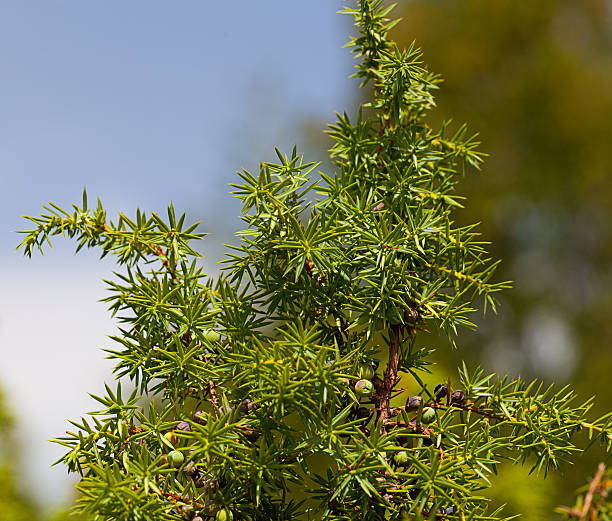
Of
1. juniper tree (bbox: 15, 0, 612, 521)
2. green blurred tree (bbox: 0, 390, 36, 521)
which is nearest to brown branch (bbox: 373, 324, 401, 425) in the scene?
juniper tree (bbox: 15, 0, 612, 521)

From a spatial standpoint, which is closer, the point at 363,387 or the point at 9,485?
the point at 363,387

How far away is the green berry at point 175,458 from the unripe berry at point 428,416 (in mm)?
290

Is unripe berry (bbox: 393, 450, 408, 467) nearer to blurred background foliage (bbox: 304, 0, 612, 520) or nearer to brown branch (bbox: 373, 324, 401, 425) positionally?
brown branch (bbox: 373, 324, 401, 425)

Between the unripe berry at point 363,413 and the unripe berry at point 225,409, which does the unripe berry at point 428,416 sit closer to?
the unripe berry at point 363,413

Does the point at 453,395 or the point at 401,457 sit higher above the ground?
the point at 453,395

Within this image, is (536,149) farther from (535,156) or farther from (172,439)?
(172,439)

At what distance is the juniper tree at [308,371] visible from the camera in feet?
2.19

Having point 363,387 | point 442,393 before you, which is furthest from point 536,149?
point 363,387

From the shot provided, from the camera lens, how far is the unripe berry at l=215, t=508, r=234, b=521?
691mm

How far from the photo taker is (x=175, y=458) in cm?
69

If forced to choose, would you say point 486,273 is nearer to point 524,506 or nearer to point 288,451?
point 288,451

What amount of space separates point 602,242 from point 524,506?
5.11 meters

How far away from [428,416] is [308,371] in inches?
7.6

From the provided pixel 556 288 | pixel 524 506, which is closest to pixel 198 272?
pixel 524 506
